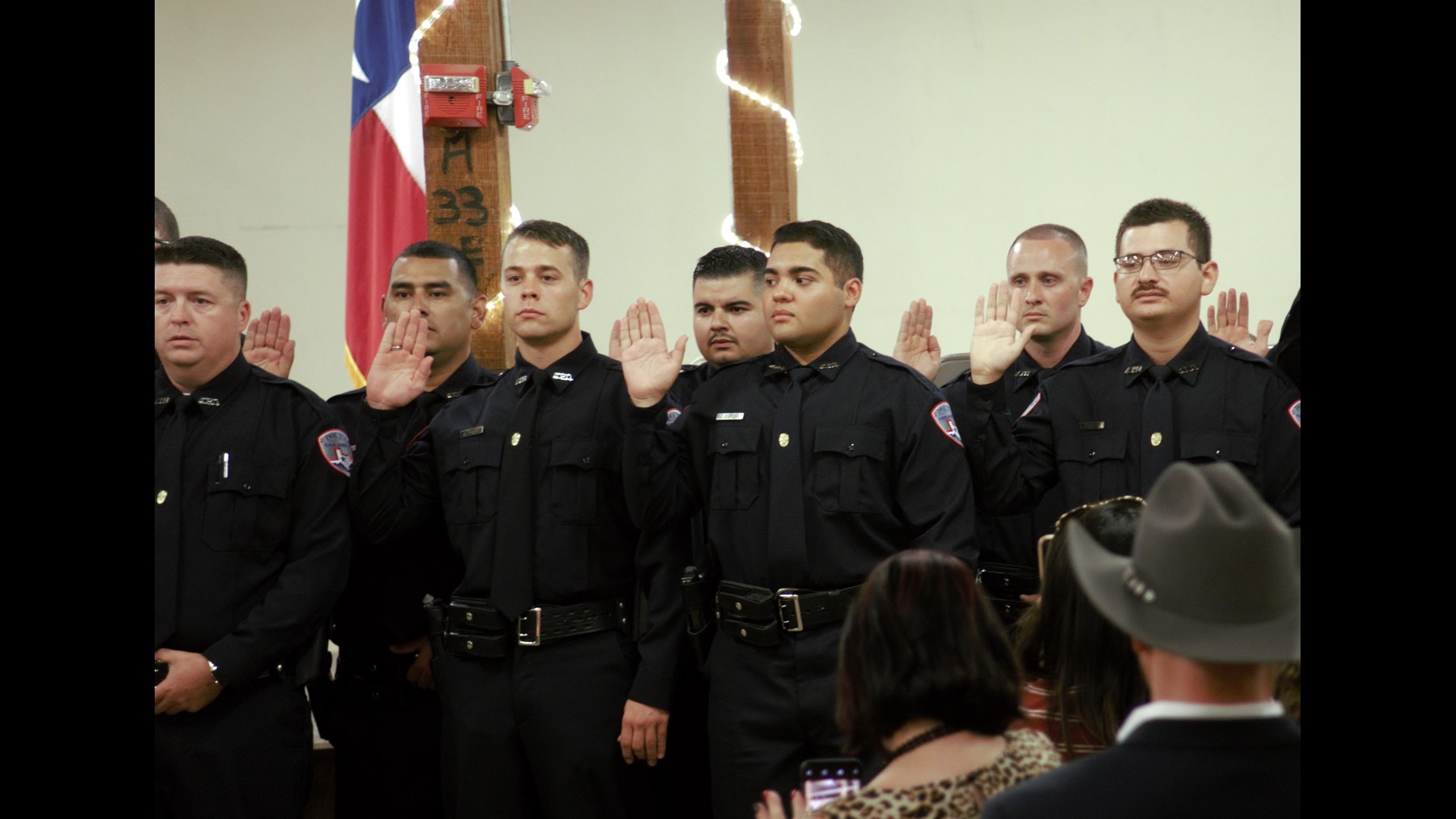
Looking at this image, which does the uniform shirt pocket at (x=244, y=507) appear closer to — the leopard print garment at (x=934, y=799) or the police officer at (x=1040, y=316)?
the police officer at (x=1040, y=316)

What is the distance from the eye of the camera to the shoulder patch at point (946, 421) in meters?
3.03

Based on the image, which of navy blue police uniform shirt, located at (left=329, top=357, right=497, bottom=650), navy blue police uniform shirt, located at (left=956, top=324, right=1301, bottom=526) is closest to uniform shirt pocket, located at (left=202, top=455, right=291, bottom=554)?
navy blue police uniform shirt, located at (left=329, top=357, right=497, bottom=650)

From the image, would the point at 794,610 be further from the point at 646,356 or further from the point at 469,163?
the point at 469,163

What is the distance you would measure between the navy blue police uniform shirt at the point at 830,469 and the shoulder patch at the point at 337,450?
73cm

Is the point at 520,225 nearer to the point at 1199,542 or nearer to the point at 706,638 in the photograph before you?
the point at 706,638

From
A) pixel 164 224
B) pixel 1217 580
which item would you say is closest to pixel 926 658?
pixel 1217 580

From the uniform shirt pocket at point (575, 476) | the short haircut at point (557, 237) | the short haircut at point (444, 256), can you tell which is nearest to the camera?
the uniform shirt pocket at point (575, 476)

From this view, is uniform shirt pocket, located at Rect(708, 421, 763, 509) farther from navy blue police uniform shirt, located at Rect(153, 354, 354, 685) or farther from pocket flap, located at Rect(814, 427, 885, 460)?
navy blue police uniform shirt, located at Rect(153, 354, 354, 685)

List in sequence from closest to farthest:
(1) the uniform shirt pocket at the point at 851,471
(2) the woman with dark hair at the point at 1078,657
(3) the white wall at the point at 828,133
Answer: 1. (2) the woman with dark hair at the point at 1078,657
2. (1) the uniform shirt pocket at the point at 851,471
3. (3) the white wall at the point at 828,133

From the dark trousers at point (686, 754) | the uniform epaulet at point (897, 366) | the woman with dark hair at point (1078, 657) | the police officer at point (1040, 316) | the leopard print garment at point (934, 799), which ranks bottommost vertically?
the dark trousers at point (686, 754)

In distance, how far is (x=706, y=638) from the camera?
10.5 ft

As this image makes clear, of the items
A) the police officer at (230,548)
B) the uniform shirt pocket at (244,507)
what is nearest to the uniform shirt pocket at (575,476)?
the police officer at (230,548)

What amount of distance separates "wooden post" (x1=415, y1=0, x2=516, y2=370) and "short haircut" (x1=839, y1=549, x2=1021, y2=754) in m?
2.52

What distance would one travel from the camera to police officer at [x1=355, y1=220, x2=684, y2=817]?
3061mm
